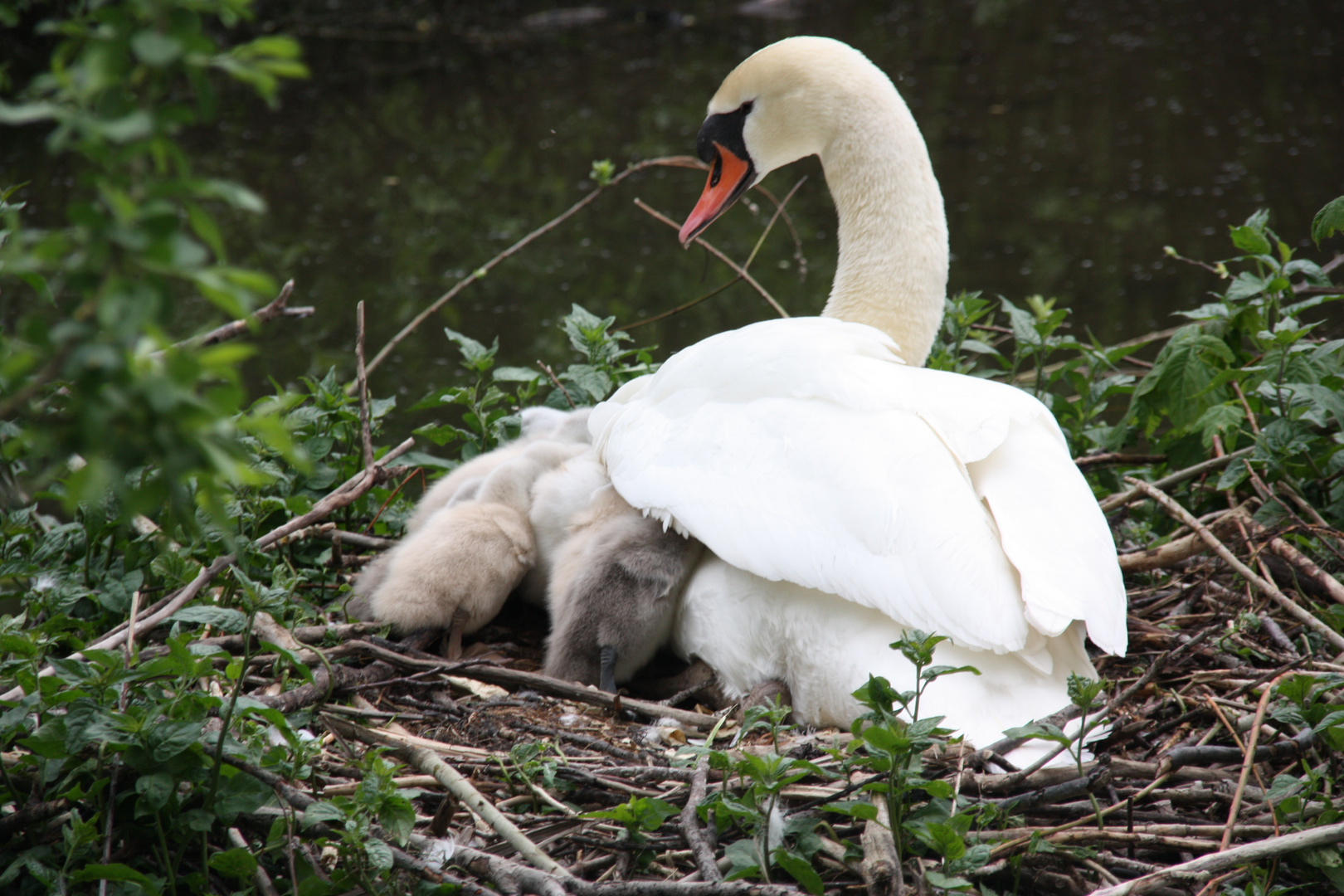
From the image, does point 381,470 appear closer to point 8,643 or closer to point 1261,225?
point 8,643

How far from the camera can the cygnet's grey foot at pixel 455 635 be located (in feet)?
9.65

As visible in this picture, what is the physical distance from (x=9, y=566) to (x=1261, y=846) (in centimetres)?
259

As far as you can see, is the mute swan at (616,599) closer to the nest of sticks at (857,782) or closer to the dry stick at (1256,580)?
the nest of sticks at (857,782)

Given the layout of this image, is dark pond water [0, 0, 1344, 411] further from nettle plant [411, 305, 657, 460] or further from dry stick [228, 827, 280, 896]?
dry stick [228, 827, 280, 896]

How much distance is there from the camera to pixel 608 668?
8.87ft

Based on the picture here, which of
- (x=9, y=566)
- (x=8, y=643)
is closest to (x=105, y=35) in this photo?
(x=8, y=643)

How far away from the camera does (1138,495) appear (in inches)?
126

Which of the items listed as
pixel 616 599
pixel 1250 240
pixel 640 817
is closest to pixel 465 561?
pixel 616 599

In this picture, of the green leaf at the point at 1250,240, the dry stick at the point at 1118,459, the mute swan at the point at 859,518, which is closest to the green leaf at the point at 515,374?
the mute swan at the point at 859,518

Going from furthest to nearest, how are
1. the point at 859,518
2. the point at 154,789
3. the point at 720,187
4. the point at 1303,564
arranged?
1. the point at 720,187
2. the point at 1303,564
3. the point at 859,518
4. the point at 154,789

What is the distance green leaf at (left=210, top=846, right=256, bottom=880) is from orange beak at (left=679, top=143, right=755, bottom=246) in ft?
7.61

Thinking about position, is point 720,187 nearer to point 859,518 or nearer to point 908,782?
point 859,518

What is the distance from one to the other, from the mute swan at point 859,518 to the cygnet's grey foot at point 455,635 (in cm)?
55

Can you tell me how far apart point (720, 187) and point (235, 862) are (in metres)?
2.55
